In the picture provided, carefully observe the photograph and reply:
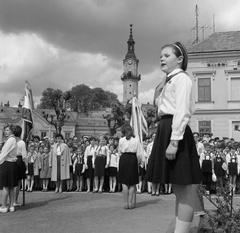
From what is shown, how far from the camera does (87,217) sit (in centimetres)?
722

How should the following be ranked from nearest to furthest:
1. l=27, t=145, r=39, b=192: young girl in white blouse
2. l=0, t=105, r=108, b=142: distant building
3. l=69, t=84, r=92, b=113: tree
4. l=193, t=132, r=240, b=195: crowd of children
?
l=193, t=132, r=240, b=195: crowd of children → l=27, t=145, r=39, b=192: young girl in white blouse → l=0, t=105, r=108, b=142: distant building → l=69, t=84, r=92, b=113: tree

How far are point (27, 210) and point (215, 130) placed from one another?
2214 cm

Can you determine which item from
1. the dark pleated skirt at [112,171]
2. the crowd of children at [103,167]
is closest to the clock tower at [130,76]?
the crowd of children at [103,167]

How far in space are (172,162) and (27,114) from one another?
25.5 feet

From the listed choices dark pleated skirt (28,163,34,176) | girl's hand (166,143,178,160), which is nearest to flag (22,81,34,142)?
dark pleated skirt (28,163,34,176)

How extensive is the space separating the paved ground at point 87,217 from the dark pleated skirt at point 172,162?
256 centimetres

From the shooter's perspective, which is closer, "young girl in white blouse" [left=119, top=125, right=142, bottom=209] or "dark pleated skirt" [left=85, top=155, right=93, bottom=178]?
"young girl in white blouse" [left=119, top=125, right=142, bottom=209]

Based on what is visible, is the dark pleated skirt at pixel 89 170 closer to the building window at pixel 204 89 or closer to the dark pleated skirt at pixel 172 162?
the dark pleated skirt at pixel 172 162

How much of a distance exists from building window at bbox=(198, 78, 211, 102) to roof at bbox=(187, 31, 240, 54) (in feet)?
8.16

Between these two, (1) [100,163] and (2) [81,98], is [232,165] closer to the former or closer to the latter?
(1) [100,163]

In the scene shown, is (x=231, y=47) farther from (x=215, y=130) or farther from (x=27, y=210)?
(x=27, y=210)

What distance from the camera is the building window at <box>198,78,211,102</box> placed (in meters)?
28.2

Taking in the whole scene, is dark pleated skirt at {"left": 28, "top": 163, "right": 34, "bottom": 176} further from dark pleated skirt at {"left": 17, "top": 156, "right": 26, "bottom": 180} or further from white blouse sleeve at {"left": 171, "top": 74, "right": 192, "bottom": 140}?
white blouse sleeve at {"left": 171, "top": 74, "right": 192, "bottom": 140}

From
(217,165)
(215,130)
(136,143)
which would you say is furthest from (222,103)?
(136,143)
